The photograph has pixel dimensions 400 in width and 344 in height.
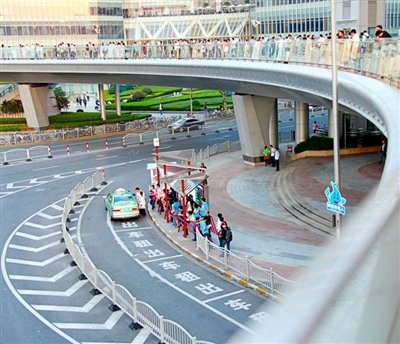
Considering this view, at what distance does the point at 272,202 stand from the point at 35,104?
31.1 m

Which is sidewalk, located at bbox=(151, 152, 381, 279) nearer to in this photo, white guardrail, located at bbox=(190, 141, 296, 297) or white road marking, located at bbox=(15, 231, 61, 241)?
white guardrail, located at bbox=(190, 141, 296, 297)

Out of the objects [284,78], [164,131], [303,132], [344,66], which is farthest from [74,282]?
[164,131]

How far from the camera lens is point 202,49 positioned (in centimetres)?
3447

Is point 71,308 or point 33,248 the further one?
point 33,248

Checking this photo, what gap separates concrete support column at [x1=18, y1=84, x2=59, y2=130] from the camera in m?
52.0

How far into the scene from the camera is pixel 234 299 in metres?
16.5

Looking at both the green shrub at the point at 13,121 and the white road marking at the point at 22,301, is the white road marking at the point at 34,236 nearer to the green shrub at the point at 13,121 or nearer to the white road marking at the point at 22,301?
the white road marking at the point at 22,301

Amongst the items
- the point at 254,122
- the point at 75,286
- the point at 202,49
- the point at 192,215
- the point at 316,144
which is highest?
the point at 202,49

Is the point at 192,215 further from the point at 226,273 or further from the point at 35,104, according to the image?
the point at 35,104

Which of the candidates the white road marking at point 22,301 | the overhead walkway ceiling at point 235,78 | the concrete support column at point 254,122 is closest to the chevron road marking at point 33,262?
the white road marking at point 22,301

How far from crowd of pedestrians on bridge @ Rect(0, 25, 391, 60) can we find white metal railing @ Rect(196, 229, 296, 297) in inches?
281

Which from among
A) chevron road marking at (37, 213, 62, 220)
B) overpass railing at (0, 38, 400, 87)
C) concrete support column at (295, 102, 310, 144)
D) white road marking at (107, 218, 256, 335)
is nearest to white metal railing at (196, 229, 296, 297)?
white road marking at (107, 218, 256, 335)

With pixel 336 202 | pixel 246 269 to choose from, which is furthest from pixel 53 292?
pixel 336 202

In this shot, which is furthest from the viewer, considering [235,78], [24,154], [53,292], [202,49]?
[24,154]
